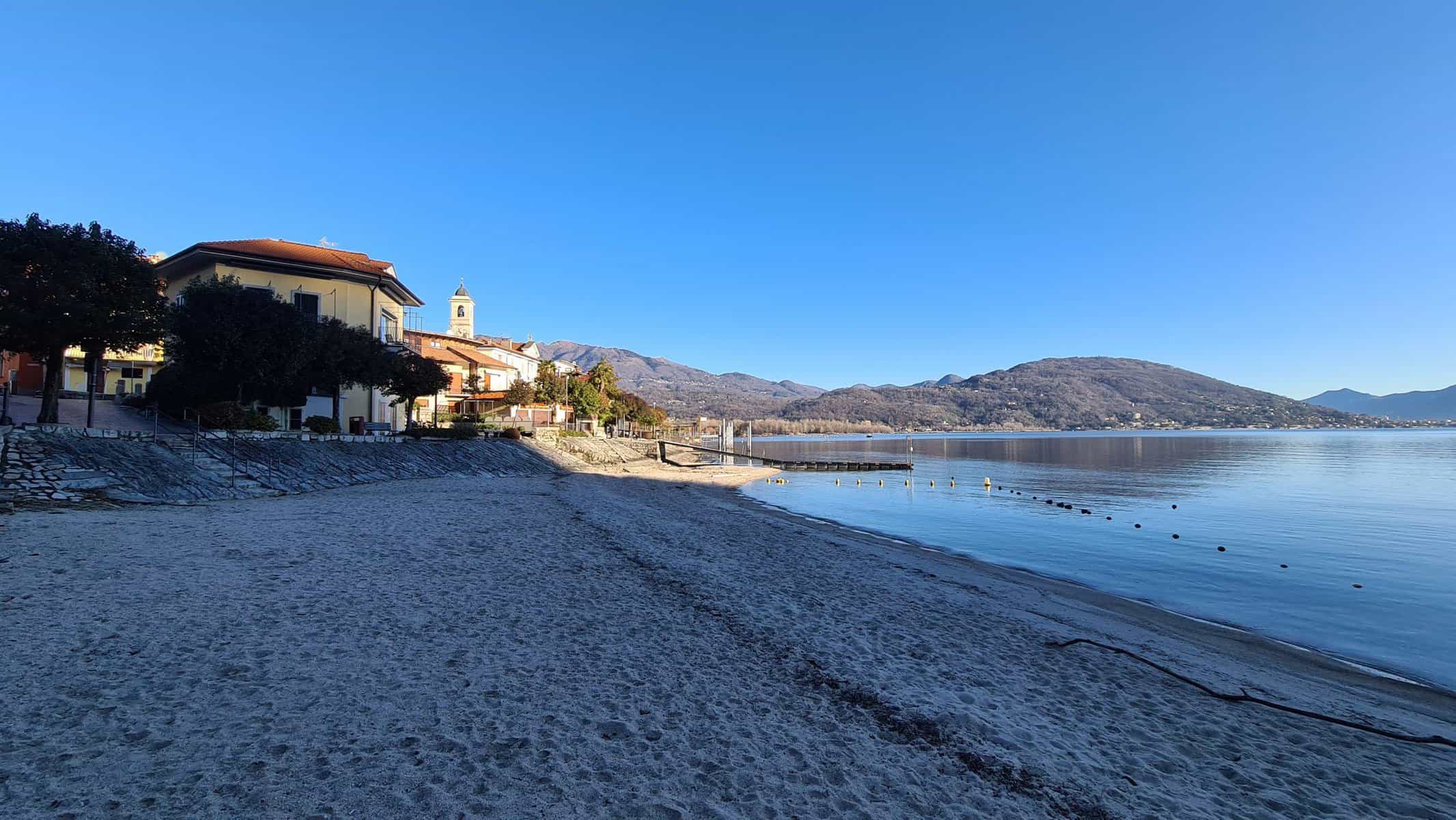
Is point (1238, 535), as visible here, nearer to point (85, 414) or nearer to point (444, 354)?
point (85, 414)

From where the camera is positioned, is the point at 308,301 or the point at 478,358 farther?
the point at 478,358

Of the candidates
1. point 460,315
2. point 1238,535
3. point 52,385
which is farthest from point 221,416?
point 460,315

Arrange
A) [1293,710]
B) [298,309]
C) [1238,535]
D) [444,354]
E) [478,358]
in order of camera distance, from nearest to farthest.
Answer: [1293,710]
[1238,535]
[298,309]
[444,354]
[478,358]

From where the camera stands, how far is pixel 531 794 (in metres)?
3.75

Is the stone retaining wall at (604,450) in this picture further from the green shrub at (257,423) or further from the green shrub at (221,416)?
the green shrub at (221,416)

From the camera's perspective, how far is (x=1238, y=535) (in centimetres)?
2209

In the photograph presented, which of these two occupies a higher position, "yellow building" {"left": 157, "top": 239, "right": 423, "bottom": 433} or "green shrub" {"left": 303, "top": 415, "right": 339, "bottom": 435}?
"yellow building" {"left": 157, "top": 239, "right": 423, "bottom": 433}

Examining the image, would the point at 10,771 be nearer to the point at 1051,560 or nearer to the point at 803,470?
the point at 1051,560

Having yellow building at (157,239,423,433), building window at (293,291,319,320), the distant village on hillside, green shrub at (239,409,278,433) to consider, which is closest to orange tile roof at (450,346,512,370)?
the distant village on hillside

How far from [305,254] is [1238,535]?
41836 mm

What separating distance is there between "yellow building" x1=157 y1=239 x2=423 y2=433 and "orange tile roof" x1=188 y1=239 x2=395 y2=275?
0.03 m

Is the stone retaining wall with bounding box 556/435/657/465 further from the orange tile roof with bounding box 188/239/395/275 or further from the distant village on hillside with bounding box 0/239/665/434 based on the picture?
the orange tile roof with bounding box 188/239/395/275

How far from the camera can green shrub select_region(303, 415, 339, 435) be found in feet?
84.4

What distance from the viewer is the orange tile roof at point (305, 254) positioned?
29.8 metres
